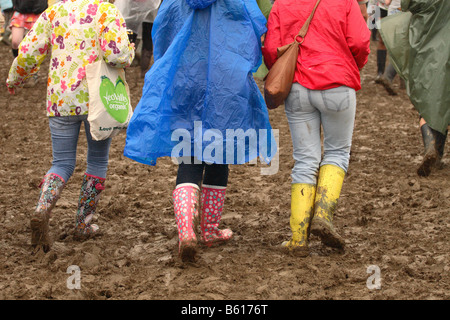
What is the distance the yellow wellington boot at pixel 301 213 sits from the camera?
152 inches

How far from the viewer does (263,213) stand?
493 cm

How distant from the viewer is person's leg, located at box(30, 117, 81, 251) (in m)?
4.00

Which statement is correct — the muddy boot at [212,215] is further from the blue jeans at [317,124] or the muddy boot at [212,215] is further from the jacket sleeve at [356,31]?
the jacket sleeve at [356,31]

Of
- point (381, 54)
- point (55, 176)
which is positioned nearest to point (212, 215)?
point (55, 176)

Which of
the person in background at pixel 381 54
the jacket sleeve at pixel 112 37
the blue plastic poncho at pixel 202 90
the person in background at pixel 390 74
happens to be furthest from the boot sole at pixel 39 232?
the person in background at pixel 381 54

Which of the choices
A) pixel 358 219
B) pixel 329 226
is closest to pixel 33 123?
pixel 358 219

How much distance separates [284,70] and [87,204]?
1.61 metres

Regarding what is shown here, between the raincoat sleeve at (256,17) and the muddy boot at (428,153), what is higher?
the raincoat sleeve at (256,17)

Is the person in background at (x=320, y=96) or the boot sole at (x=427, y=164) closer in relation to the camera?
the person in background at (x=320, y=96)

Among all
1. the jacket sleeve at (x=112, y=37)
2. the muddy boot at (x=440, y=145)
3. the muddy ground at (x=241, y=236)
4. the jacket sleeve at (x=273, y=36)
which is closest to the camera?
the muddy ground at (x=241, y=236)

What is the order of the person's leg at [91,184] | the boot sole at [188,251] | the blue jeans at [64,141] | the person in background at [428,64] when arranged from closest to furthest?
the boot sole at [188,251]
the blue jeans at [64,141]
the person's leg at [91,184]
the person in background at [428,64]

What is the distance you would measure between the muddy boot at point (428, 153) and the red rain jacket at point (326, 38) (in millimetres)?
2042

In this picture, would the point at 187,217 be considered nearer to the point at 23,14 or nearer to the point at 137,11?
the point at 137,11
